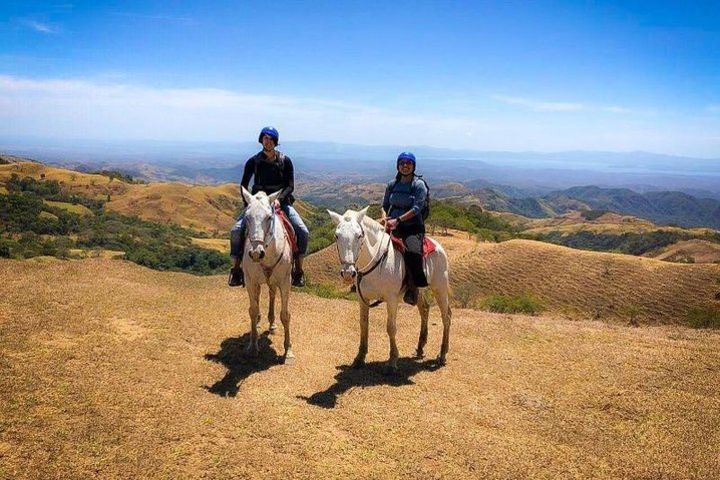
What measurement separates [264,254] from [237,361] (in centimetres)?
273

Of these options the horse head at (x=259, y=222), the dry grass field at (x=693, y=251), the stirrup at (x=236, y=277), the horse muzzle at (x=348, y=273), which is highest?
the horse head at (x=259, y=222)

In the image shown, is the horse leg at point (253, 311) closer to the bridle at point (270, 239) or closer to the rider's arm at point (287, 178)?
the bridle at point (270, 239)

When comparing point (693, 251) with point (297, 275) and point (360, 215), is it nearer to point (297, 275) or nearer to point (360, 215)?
point (297, 275)

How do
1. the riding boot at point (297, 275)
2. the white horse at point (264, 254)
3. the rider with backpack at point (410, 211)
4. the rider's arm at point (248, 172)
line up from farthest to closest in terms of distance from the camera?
the riding boot at point (297, 275) < the rider's arm at point (248, 172) < the rider with backpack at point (410, 211) < the white horse at point (264, 254)

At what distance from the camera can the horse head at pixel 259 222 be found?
22.4 ft

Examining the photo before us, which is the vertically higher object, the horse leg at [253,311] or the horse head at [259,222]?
the horse head at [259,222]

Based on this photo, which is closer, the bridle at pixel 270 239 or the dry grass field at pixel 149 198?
the bridle at pixel 270 239

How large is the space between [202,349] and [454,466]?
568 cm

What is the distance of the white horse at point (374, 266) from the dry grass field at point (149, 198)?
4099 inches

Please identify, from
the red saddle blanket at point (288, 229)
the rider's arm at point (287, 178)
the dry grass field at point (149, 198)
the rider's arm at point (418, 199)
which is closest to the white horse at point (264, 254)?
the red saddle blanket at point (288, 229)

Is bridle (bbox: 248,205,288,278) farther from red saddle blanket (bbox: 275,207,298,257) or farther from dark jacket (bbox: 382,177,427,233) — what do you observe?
dark jacket (bbox: 382,177,427,233)

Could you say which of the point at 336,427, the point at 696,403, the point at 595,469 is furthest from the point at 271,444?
the point at 696,403

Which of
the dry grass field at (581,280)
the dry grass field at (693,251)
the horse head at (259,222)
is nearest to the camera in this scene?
the horse head at (259,222)

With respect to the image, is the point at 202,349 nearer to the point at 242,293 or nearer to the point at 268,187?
the point at 268,187
